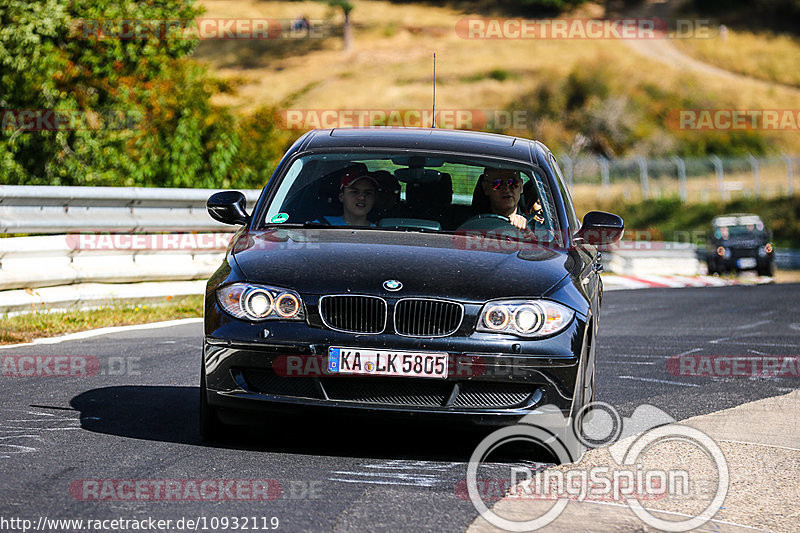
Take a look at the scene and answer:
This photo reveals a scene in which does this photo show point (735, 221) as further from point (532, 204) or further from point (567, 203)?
point (532, 204)

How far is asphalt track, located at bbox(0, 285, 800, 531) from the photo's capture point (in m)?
4.56

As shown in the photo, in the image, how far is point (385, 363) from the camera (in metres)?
5.39

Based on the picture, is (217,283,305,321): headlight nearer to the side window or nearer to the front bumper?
the front bumper

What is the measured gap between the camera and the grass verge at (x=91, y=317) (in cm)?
912

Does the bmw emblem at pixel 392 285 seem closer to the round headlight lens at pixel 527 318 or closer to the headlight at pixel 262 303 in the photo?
the headlight at pixel 262 303

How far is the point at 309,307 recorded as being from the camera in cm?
548

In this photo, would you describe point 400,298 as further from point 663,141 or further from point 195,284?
point 663,141

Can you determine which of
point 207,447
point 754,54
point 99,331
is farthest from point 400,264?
point 754,54

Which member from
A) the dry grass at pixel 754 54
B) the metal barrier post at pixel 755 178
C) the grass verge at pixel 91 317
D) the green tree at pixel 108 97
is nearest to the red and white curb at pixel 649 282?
the green tree at pixel 108 97

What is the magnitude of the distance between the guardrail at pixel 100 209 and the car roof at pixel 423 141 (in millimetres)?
3710

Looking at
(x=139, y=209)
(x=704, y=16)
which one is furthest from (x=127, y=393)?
(x=704, y=16)

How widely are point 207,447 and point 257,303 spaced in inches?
27.7

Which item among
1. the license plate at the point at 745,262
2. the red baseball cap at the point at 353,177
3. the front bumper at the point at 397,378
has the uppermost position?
the red baseball cap at the point at 353,177

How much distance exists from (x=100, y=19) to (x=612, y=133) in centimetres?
5908
